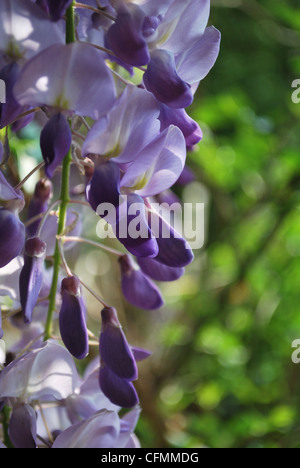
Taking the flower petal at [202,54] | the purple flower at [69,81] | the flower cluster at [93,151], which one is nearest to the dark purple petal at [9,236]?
the flower cluster at [93,151]


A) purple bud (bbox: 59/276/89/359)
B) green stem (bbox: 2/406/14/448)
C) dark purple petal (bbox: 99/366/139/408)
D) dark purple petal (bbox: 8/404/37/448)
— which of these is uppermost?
purple bud (bbox: 59/276/89/359)

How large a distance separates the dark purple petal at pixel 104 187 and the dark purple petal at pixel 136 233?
0.10 ft

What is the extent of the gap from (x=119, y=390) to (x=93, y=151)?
0.24m

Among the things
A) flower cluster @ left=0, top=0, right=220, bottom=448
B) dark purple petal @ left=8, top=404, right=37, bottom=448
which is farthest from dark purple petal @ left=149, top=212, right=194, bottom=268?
dark purple petal @ left=8, top=404, right=37, bottom=448

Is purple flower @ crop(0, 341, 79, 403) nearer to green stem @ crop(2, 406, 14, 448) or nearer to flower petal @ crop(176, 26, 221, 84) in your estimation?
A: green stem @ crop(2, 406, 14, 448)

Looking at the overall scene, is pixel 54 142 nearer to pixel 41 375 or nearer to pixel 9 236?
pixel 9 236

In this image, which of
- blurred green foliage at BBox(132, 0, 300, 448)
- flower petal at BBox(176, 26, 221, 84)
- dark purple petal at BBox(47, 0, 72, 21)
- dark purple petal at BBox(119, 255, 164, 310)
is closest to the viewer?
dark purple petal at BBox(47, 0, 72, 21)

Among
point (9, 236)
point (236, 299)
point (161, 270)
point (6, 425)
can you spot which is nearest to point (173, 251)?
point (161, 270)

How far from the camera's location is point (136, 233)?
561 millimetres

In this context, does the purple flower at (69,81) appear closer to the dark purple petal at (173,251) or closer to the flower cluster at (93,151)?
the flower cluster at (93,151)

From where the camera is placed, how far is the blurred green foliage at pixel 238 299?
4.52ft

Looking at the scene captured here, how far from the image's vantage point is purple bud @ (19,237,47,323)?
57 cm
